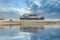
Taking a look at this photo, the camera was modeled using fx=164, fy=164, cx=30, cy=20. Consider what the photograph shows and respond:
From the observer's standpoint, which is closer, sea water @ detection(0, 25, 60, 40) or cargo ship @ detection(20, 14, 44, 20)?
sea water @ detection(0, 25, 60, 40)

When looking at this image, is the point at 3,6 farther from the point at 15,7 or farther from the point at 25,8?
the point at 25,8

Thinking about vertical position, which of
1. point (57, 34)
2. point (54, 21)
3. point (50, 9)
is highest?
point (50, 9)

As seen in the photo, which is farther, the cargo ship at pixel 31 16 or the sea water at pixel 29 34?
the cargo ship at pixel 31 16

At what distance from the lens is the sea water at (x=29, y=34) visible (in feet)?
10.2

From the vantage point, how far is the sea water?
3117mm

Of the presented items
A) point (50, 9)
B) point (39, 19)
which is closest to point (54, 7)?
point (50, 9)

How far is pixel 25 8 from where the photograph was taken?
339cm

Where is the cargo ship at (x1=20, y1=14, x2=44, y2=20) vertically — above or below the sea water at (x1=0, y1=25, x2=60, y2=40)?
above

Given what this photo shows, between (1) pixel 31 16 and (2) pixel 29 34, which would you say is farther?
(1) pixel 31 16

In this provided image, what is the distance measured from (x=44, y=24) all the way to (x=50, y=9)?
35 cm

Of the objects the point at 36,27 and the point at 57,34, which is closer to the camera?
the point at 57,34

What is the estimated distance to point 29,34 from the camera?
10.7 feet

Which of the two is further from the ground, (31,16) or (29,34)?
(31,16)

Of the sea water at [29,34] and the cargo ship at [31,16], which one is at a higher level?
the cargo ship at [31,16]
